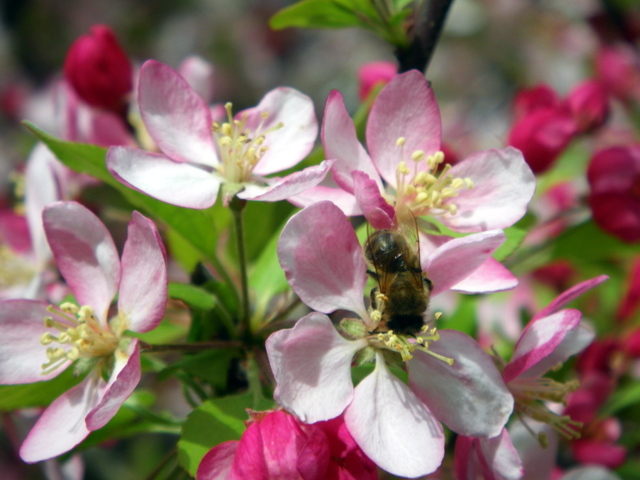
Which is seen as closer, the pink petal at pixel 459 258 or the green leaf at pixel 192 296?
the pink petal at pixel 459 258

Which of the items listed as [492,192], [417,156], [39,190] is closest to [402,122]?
[417,156]

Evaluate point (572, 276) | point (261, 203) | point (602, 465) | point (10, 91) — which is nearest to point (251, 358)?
point (261, 203)

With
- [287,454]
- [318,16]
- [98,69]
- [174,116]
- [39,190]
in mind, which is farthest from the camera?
[98,69]

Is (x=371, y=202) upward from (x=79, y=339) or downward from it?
upward

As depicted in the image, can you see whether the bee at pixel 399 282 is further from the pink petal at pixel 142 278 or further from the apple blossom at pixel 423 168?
the pink petal at pixel 142 278

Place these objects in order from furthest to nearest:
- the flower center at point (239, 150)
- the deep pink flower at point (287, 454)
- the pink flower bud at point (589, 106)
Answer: the pink flower bud at point (589, 106), the flower center at point (239, 150), the deep pink flower at point (287, 454)

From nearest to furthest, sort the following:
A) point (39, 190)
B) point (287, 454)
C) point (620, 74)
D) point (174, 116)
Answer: point (287, 454) → point (174, 116) → point (39, 190) → point (620, 74)

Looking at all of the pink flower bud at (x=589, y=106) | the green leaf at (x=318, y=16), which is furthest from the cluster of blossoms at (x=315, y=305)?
the pink flower bud at (x=589, y=106)

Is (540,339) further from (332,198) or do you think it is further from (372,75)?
(372,75)
